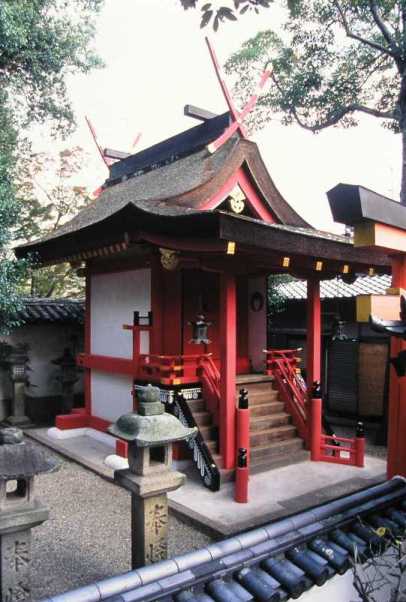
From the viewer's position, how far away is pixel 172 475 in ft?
12.4

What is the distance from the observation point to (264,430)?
7.53 m

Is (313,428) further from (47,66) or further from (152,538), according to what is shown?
(47,66)

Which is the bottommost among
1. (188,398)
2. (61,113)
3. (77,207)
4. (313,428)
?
(313,428)

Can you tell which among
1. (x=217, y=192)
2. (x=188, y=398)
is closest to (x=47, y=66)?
(x=217, y=192)

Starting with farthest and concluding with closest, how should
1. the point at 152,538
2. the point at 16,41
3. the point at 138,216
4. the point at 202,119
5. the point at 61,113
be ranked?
the point at 61,113
the point at 202,119
the point at 16,41
the point at 138,216
the point at 152,538

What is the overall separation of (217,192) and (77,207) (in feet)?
37.7

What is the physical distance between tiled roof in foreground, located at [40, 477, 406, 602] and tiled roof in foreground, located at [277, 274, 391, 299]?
858 centimetres

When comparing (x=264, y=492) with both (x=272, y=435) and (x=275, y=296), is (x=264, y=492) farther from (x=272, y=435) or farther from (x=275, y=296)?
(x=275, y=296)

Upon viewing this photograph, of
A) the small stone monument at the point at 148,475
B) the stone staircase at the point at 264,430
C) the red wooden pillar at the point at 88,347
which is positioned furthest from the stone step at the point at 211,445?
the red wooden pillar at the point at 88,347

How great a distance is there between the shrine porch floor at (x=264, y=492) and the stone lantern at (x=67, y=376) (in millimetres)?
2922

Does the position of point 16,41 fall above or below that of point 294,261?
above

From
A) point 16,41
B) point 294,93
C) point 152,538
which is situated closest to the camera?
point 152,538

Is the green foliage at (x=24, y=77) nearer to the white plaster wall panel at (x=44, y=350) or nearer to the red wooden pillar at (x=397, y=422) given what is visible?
the white plaster wall panel at (x=44, y=350)

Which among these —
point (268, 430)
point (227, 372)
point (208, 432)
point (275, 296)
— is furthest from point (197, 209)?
point (275, 296)
